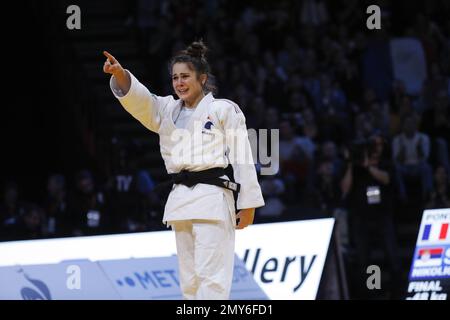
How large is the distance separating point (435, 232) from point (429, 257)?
23 centimetres

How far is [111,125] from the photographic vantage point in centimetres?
1286

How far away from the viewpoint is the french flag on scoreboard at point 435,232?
A: 28.2 ft

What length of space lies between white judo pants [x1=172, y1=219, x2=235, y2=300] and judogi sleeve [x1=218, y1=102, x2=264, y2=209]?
189mm

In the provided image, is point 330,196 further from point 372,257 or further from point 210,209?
point 210,209

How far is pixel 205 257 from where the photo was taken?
5676 millimetres

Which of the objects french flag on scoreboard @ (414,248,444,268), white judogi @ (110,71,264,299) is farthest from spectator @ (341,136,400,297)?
white judogi @ (110,71,264,299)

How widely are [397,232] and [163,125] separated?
5.65 m

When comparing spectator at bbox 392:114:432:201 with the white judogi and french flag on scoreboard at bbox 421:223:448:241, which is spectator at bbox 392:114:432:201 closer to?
french flag on scoreboard at bbox 421:223:448:241

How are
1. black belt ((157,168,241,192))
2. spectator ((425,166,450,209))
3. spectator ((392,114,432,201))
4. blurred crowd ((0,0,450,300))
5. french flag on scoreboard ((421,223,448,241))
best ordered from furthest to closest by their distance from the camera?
spectator ((392,114,432,201)) → spectator ((425,166,450,209)) → blurred crowd ((0,0,450,300)) → french flag on scoreboard ((421,223,448,241)) → black belt ((157,168,241,192))

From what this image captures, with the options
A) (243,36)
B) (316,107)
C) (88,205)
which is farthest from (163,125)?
(243,36)

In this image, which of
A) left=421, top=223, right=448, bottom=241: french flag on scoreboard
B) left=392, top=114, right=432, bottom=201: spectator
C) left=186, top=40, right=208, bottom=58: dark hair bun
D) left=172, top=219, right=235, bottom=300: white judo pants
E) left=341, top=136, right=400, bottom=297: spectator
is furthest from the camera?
left=392, top=114, right=432, bottom=201: spectator

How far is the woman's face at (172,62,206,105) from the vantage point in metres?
5.90

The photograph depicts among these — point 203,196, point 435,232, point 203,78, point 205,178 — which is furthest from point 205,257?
point 435,232

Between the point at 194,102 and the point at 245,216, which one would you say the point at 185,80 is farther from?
the point at 245,216
